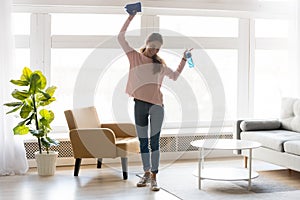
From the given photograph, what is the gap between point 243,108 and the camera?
22.2ft

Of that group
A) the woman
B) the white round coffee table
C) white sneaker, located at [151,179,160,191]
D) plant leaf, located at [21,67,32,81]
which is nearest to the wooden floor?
white sneaker, located at [151,179,160,191]

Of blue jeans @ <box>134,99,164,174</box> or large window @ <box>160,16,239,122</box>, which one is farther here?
large window @ <box>160,16,239,122</box>

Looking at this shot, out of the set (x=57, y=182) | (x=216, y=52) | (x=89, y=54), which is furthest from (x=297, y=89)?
(x=57, y=182)

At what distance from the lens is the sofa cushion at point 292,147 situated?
4.85 m

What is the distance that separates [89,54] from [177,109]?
136 cm

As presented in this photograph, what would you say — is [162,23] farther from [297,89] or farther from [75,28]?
[297,89]

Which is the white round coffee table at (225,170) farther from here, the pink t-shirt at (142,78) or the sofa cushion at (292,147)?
the pink t-shirt at (142,78)

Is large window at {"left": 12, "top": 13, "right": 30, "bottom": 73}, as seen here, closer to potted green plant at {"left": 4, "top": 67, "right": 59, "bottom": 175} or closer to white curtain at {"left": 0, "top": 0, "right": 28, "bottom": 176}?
white curtain at {"left": 0, "top": 0, "right": 28, "bottom": 176}

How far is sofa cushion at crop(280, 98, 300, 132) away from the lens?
573 cm

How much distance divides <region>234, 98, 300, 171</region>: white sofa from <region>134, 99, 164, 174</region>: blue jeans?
4.44 feet

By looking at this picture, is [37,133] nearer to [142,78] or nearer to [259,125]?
[142,78]

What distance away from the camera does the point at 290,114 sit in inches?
232

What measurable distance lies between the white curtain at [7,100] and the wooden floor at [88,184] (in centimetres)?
17

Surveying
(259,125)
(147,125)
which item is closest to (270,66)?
(259,125)
